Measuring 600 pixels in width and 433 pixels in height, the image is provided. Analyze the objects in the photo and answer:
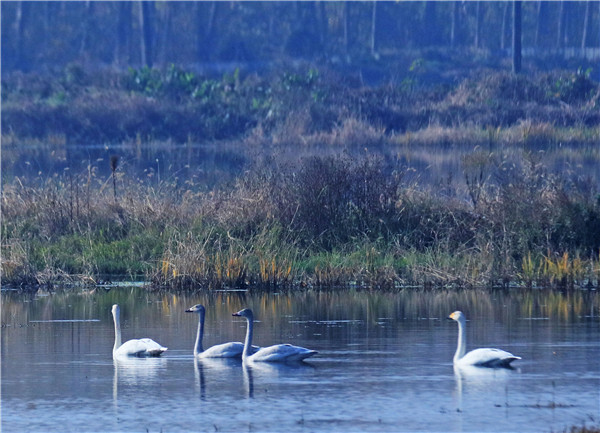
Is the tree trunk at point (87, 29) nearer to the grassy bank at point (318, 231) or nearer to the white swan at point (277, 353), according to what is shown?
the grassy bank at point (318, 231)

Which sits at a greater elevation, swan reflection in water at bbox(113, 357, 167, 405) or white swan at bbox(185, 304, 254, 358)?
white swan at bbox(185, 304, 254, 358)

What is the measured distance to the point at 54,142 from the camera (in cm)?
5003

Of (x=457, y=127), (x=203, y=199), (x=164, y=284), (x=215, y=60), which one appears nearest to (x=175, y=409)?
(x=164, y=284)

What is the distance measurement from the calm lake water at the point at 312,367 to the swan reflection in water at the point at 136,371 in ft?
0.07

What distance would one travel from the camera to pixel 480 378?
1298 cm

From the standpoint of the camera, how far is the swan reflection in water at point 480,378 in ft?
40.4

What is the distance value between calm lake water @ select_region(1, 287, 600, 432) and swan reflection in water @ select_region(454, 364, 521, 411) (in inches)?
1.3

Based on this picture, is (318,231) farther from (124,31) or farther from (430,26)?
(430,26)

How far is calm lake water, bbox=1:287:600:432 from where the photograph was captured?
11.2 metres

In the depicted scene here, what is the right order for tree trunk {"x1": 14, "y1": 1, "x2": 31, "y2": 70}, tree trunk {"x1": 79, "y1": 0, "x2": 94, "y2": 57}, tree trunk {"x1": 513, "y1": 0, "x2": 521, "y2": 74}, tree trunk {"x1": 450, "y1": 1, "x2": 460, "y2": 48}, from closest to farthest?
tree trunk {"x1": 513, "y1": 0, "x2": 521, "y2": 74}, tree trunk {"x1": 14, "y1": 1, "x2": 31, "y2": 70}, tree trunk {"x1": 79, "y1": 0, "x2": 94, "y2": 57}, tree trunk {"x1": 450, "y1": 1, "x2": 460, "y2": 48}

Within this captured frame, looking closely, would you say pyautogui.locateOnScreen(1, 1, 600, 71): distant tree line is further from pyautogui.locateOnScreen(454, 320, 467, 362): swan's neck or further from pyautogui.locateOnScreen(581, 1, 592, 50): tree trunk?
pyautogui.locateOnScreen(454, 320, 467, 362): swan's neck

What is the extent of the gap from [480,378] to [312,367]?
5.84 feet

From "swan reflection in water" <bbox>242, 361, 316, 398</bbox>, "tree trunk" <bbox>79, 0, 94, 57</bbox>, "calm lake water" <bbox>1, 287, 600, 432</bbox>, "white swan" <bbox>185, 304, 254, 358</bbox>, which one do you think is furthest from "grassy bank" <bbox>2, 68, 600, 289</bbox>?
"tree trunk" <bbox>79, 0, 94, 57</bbox>

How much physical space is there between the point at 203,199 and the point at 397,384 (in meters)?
11.0
